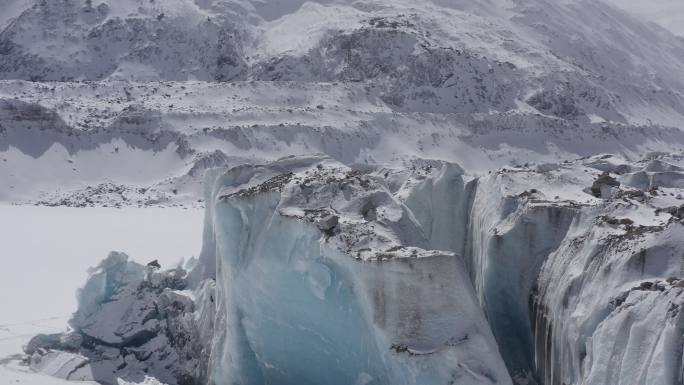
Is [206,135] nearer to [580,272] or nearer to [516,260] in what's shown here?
[516,260]

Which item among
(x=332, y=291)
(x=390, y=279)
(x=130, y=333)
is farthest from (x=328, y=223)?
(x=130, y=333)

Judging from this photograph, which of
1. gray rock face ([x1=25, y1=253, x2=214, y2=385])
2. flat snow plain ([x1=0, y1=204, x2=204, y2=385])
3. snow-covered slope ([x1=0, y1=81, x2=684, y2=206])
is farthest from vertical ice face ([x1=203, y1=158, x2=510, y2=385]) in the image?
snow-covered slope ([x1=0, y1=81, x2=684, y2=206])

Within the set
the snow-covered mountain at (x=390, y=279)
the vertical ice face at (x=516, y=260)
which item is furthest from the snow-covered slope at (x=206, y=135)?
the vertical ice face at (x=516, y=260)

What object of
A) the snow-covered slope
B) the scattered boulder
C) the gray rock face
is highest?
the snow-covered slope

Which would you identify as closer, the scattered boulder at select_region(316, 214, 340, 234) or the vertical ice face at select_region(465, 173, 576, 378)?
the scattered boulder at select_region(316, 214, 340, 234)

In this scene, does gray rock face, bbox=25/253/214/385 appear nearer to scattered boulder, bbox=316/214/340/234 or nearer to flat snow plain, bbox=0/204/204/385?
flat snow plain, bbox=0/204/204/385
